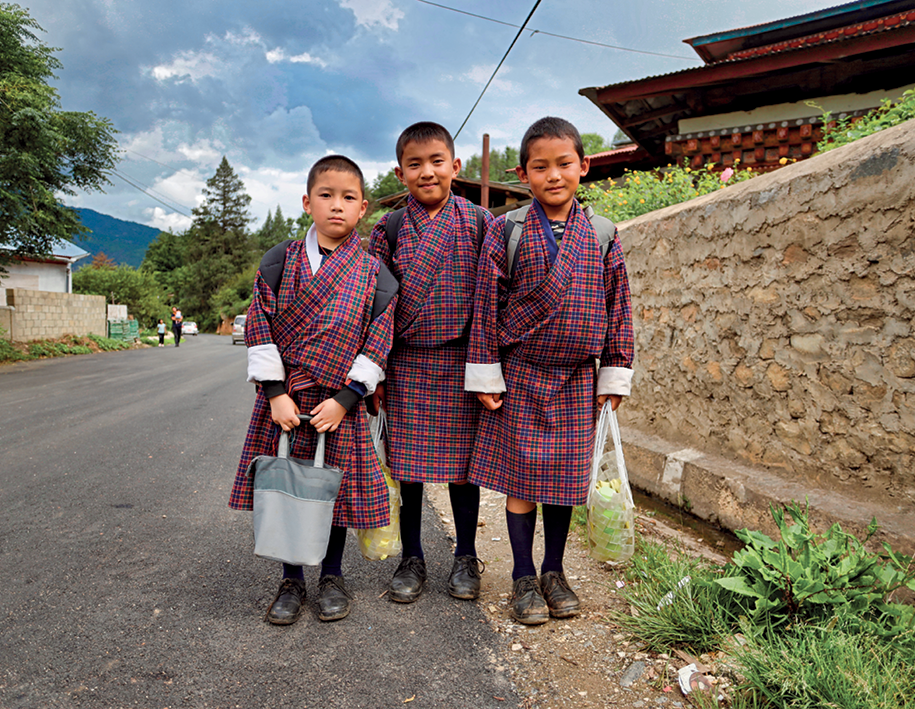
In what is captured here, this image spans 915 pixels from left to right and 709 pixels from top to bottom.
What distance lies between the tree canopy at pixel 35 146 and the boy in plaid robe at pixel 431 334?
41.3 ft

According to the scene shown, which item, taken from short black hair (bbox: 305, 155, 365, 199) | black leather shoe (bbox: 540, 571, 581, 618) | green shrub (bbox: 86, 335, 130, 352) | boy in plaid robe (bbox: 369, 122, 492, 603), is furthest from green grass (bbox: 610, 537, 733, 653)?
green shrub (bbox: 86, 335, 130, 352)

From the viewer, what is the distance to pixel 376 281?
7.68 ft

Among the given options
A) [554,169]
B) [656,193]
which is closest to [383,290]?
[554,169]

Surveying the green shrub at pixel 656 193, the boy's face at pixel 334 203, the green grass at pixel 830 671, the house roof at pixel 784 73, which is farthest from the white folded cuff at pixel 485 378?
the house roof at pixel 784 73

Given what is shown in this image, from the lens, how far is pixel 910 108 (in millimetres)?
3494

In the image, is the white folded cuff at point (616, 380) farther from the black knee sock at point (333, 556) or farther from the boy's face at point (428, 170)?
the black knee sock at point (333, 556)

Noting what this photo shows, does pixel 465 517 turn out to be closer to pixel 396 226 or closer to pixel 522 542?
pixel 522 542

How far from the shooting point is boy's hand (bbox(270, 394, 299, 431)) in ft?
7.13

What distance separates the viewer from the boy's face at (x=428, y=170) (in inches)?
94.5

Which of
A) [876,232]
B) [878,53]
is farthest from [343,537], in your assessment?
[878,53]

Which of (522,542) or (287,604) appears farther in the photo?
(522,542)

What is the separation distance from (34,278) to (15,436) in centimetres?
2263

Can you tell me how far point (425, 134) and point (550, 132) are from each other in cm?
50

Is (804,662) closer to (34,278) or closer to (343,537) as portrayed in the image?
(343,537)
